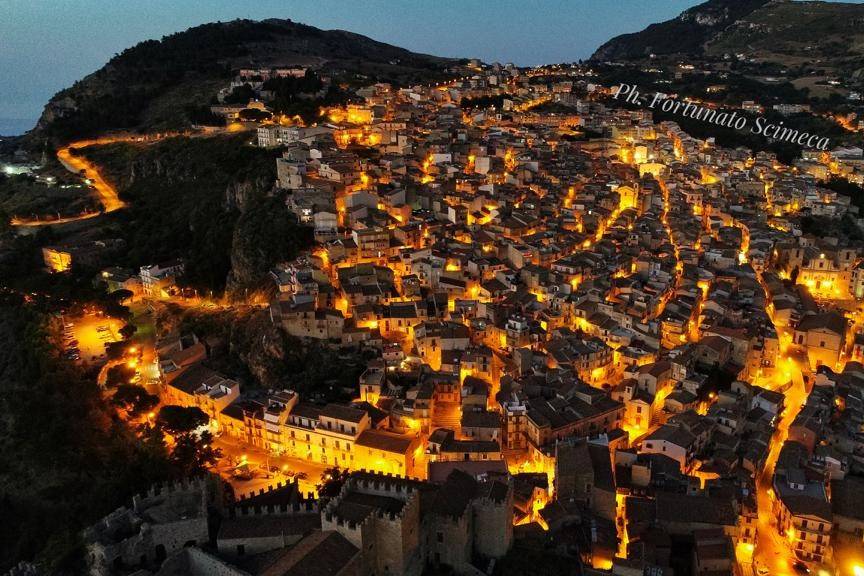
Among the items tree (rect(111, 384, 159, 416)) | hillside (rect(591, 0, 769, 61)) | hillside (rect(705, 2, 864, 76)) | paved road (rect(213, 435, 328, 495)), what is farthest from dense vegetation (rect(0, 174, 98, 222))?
hillside (rect(591, 0, 769, 61))

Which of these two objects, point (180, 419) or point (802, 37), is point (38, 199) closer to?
point (180, 419)

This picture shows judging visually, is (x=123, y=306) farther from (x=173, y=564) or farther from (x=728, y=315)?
(x=728, y=315)

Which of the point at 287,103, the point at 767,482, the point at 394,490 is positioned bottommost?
the point at 767,482

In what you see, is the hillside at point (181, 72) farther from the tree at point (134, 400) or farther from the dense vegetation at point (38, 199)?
the tree at point (134, 400)

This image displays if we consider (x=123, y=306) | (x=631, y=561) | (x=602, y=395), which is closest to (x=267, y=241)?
(x=123, y=306)

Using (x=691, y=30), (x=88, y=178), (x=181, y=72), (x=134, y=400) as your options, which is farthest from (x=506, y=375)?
(x=691, y=30)

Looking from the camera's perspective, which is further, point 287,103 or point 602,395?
point 287,103

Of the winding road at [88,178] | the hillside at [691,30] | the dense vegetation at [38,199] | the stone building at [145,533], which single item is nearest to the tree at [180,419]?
the stone building at [145,533]
